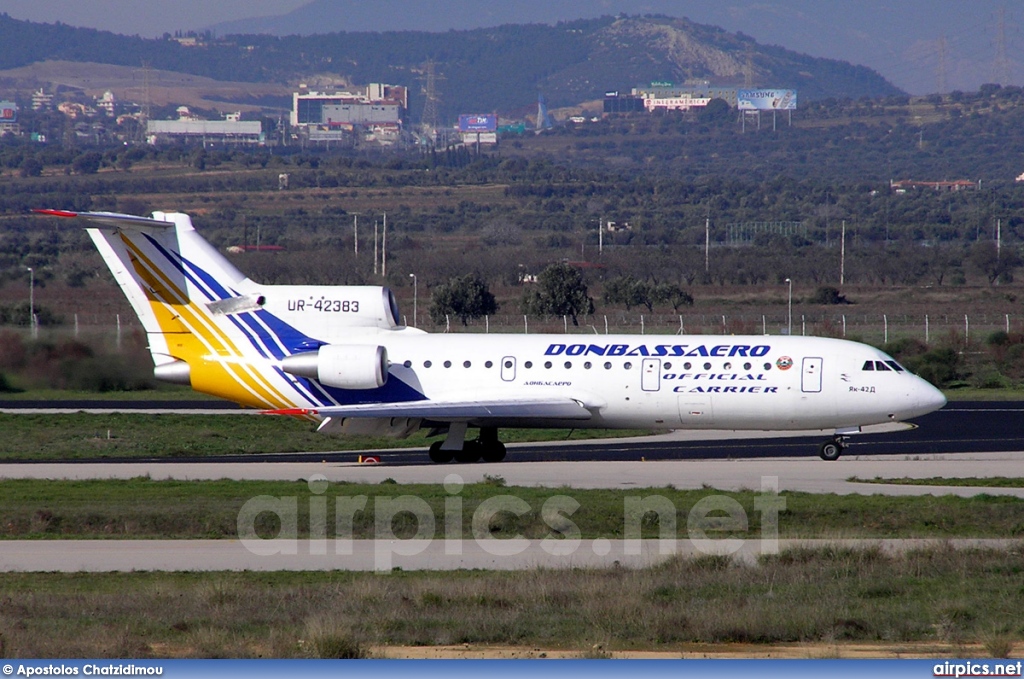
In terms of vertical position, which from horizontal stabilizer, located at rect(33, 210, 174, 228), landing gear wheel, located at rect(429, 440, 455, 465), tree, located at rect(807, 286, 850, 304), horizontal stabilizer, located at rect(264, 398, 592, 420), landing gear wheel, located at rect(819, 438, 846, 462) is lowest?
landing gear wheel, located at rect(429, 440, 455, 465)

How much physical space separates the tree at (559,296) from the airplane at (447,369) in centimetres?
4068

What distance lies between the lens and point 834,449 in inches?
1252

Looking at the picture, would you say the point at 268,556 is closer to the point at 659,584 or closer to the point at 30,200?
the point at 659,584

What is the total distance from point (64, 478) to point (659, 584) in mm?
15785

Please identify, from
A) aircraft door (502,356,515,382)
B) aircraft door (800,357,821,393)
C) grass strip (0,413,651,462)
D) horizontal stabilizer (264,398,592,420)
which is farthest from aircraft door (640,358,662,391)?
grass strip (0,413,651,462)

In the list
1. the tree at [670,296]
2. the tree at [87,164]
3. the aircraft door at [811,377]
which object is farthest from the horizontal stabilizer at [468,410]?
the tree at [87,164]

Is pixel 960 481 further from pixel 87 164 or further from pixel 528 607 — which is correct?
pixel 87 164

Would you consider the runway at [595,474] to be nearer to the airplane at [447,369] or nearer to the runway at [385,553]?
the runway at [385,553]

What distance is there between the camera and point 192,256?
3244 centimetres

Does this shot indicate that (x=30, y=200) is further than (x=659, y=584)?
Yes

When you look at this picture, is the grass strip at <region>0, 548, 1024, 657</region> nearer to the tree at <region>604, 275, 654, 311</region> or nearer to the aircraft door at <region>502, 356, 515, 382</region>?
the aircraft door at <region>502, 356, 515, 382</region>

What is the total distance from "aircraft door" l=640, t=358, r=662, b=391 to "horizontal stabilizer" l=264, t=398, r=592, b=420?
59.0 inches

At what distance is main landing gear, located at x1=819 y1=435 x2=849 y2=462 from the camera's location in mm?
31719

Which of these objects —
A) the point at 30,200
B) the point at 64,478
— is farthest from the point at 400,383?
the point at 30,200
